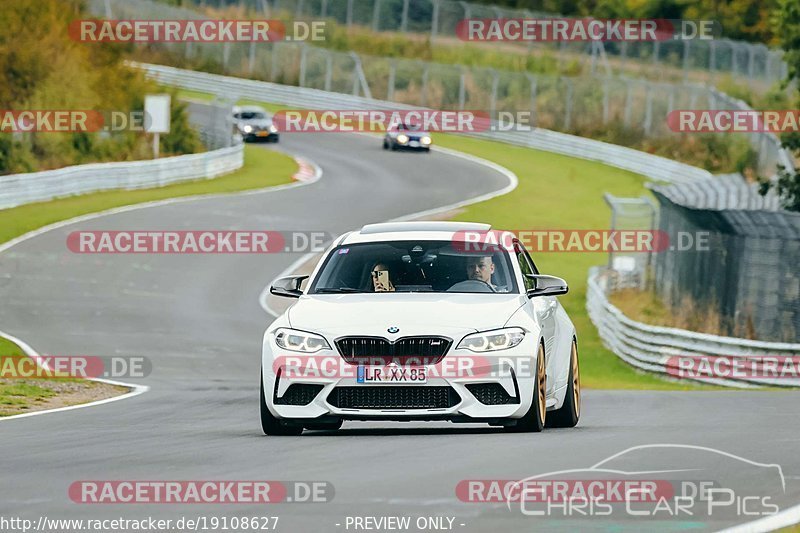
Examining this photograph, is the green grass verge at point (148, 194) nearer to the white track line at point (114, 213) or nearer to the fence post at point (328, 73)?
the white track line at point (114, 213)

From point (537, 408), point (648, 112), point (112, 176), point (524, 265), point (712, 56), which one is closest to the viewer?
point (537, 408)

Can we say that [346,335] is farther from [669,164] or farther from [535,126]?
[535,126]

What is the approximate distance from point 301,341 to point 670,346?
14.4 metres

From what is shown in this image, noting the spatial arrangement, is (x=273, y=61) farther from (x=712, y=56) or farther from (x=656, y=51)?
(x=712, y=56)

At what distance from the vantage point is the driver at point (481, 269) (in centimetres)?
1163

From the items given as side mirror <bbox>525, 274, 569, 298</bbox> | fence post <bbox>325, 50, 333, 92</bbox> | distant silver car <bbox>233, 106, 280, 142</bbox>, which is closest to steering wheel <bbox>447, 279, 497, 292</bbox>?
side mirror <bbox>525, 274, 569, 298</bbox>

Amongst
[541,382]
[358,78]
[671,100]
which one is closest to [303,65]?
[358,78]

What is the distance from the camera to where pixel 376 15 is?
78.6 meters

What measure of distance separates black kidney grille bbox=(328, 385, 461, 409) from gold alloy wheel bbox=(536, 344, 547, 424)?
606 millimetres

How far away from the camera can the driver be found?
38.2 feet

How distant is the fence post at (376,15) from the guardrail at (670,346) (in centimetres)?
5065

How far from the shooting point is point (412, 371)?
1052 cm

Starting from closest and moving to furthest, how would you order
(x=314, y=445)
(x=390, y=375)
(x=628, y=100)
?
(x=314, y=445) < (x=390, y=375) < (x=628, y=100)

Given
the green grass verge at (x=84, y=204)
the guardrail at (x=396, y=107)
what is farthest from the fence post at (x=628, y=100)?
the green grass verge at (x=84, y=204)
